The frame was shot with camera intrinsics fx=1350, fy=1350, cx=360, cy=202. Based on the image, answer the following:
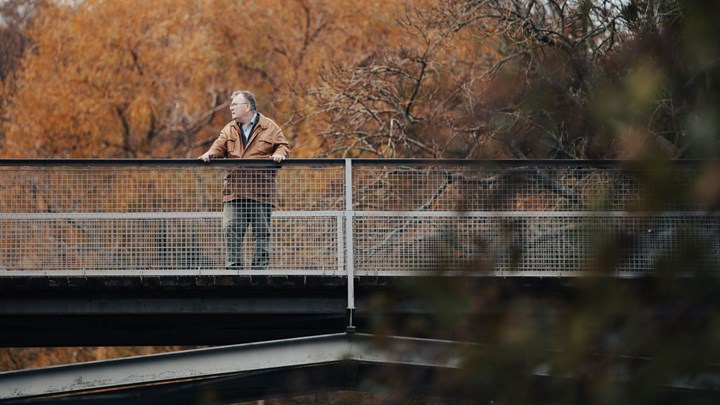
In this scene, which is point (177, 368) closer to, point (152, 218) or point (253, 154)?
point (152, 218)

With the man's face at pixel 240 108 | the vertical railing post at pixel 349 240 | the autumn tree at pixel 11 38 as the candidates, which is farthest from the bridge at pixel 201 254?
the autumn tree at pixel 11 38

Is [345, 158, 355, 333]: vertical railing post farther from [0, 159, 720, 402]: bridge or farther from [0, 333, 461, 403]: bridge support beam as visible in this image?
[0, 333, 461, 403]: bridge support beam

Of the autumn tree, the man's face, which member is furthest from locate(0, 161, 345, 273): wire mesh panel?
the autumn tree

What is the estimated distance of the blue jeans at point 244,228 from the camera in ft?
37.9

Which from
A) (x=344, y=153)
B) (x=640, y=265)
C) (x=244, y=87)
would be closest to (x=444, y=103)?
(x=344, y=153)

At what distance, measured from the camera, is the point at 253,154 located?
1192cm

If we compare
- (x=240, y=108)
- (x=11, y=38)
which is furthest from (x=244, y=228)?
(x=11, y=38)

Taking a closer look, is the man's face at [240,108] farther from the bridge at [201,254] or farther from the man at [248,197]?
the bridge at [201,254]

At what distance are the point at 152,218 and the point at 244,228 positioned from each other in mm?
830

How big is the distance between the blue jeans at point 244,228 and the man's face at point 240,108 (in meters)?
0.72

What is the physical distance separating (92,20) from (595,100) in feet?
79.8

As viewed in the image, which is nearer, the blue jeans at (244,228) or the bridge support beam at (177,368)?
the bridge support beam at (177,368)

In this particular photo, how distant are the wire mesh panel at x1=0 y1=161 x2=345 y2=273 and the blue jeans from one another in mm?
52

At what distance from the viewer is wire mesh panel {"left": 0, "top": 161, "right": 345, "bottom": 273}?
11.7 meters
